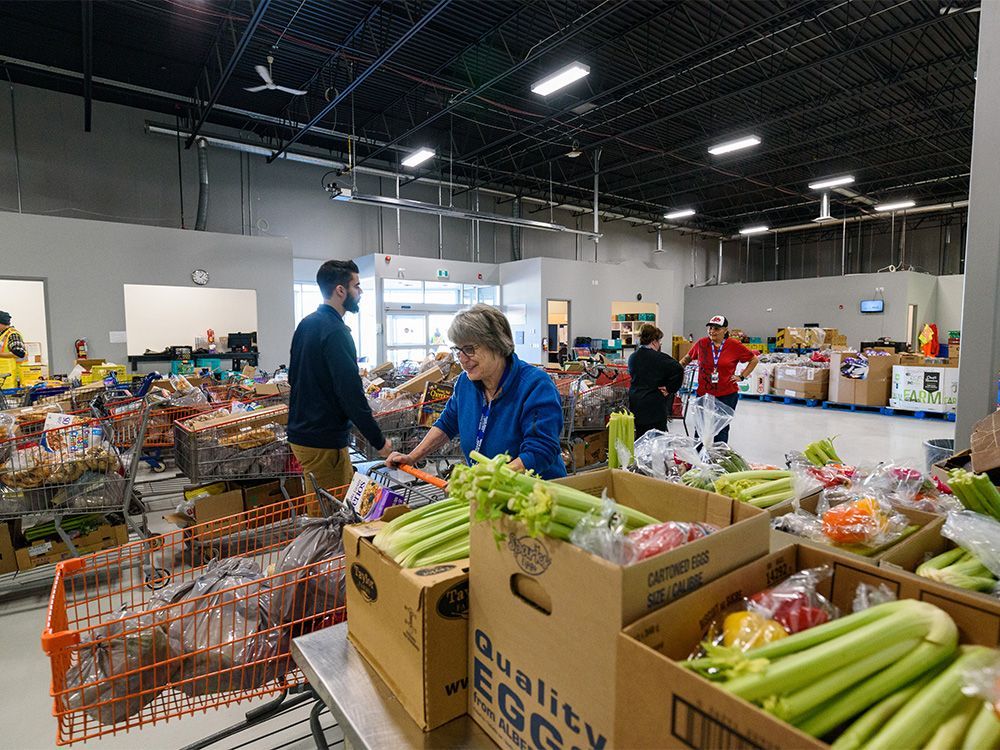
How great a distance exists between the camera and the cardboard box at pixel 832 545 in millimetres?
Answer: 1164

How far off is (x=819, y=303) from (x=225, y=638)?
20443 mm

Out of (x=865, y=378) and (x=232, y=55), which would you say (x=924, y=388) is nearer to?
(x=865, y=378)

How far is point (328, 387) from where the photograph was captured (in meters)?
2.95

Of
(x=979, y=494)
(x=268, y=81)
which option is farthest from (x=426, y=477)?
(x=268, y=81)

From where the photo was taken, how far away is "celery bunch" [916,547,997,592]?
1.12 metres

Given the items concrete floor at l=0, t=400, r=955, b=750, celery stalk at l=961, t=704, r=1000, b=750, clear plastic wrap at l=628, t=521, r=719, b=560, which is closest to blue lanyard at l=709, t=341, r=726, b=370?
concrete floor at l=0, t=400, r=955, b=750

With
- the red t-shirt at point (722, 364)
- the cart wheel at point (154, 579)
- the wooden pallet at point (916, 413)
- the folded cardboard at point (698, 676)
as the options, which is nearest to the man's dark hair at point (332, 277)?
the cart wheel at point (154, 579)

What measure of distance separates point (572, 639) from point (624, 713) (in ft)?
0.39

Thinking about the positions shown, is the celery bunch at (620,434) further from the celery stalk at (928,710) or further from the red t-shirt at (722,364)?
the red t-shirt at (722,364)

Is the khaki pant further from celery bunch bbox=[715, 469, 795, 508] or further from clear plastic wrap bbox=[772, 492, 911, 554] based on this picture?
clear plastic wrap bbox=[772, 492, 911, 554]

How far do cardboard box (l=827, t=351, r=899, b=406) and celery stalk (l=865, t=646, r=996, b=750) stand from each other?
11.5 meters

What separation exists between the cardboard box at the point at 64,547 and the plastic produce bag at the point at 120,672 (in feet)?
8.48

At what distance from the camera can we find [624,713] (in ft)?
2.49

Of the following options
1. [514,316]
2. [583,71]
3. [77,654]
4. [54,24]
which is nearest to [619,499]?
[77,654]
